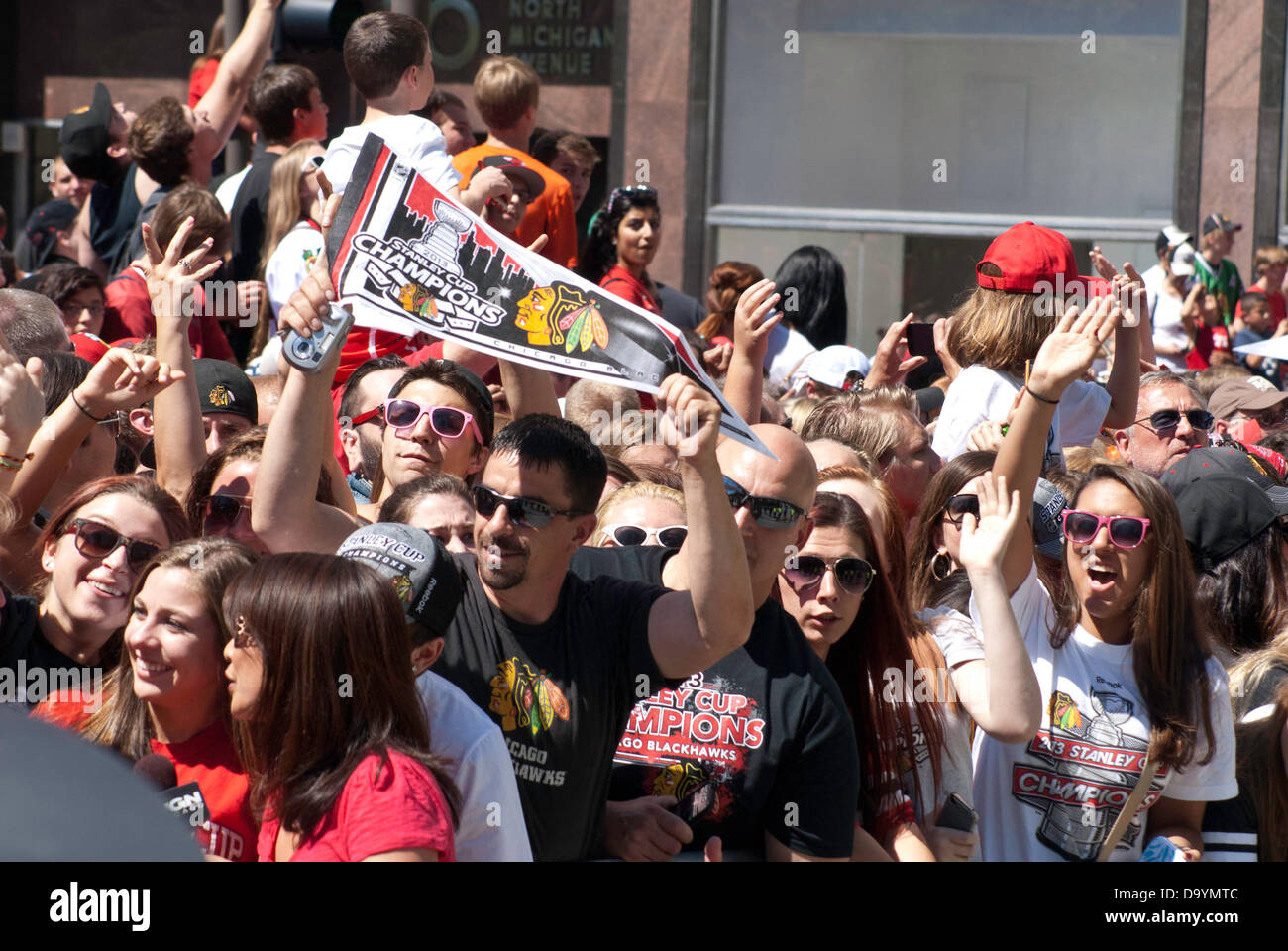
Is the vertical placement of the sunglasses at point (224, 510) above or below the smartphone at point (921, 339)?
below

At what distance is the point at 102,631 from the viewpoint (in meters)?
3.50

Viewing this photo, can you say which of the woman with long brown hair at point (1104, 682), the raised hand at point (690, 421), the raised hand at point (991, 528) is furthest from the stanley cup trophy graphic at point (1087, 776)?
the raised hand at point (690, 421)

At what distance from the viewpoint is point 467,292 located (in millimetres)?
3373

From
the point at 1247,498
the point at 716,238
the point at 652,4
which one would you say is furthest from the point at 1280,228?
the point at 1247,498

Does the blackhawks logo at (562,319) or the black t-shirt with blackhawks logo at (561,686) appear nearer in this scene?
the black t-shirt with blackhawks logo at (561,686)

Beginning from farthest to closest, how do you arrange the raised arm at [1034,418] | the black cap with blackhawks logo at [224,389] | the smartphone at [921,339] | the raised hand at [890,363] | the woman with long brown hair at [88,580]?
the smartphone at [921,339] < the raised hand at [890,363] < the black cap with blackhawks logo at [224,389] < the raised arm at [1034,418] < the woman with long brown hair at [88,580]

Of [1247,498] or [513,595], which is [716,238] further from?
[513,595]

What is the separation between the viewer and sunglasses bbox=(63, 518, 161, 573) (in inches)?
139

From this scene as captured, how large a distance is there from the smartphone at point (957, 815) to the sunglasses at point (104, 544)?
1926 millimetres

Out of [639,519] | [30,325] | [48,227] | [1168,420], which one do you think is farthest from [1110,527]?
[48,227]

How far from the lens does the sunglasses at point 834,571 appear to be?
11.8ft

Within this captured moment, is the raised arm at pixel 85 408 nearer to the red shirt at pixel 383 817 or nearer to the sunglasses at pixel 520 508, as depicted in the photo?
the sunglasses at pixel 520 508

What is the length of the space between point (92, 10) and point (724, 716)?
579 inches

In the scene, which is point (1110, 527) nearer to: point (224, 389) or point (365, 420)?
point (365, 420)
